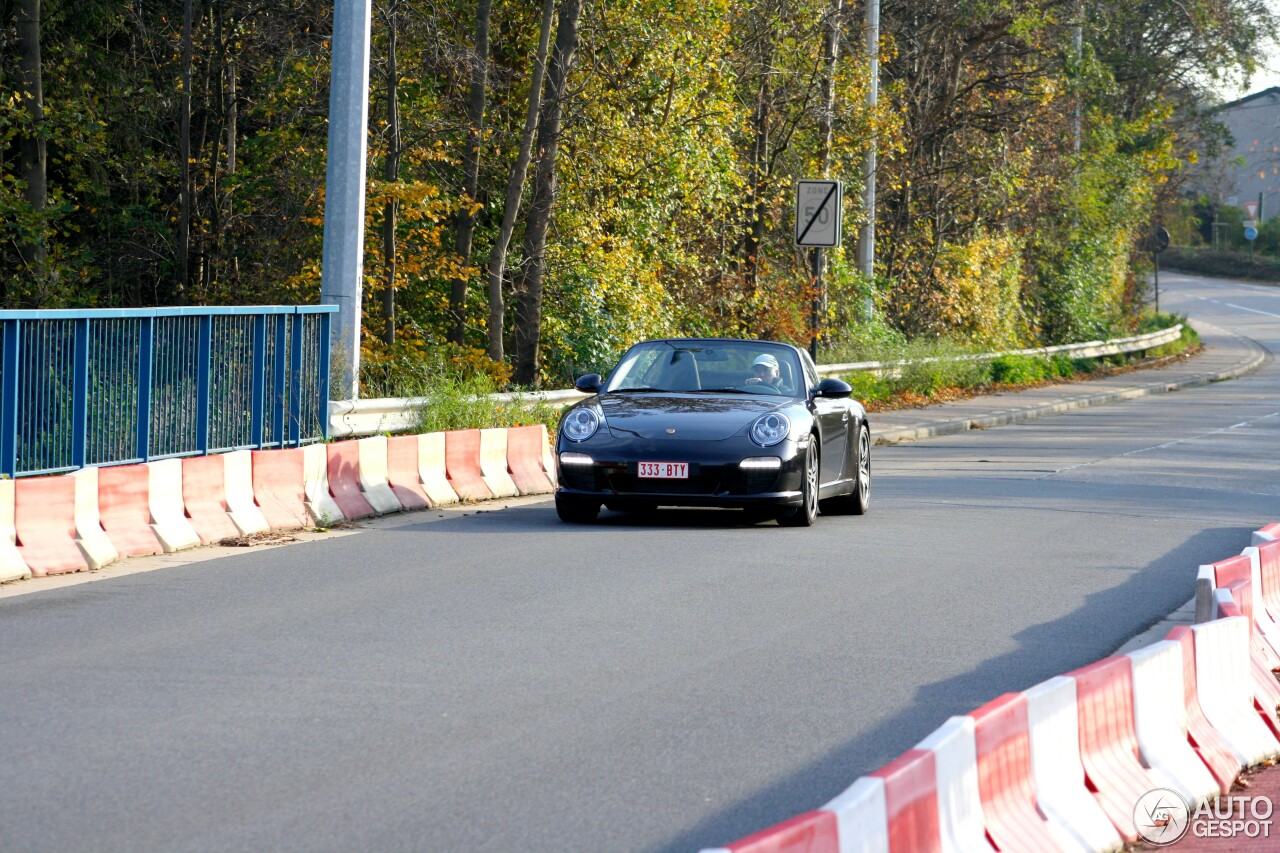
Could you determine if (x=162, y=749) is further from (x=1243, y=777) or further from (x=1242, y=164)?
(x=1242, y=164)

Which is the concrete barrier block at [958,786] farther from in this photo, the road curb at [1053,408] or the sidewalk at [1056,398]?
the sidewalk at [1056,398]

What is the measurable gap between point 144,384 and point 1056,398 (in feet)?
81.7

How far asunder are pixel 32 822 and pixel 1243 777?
425cm

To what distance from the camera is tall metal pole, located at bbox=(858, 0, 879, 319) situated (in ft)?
102

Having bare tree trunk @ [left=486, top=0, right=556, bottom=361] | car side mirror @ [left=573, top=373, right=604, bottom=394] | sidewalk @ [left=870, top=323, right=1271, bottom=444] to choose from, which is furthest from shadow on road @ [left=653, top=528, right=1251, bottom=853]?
sidewalk @ [left=870, top=323, right=1271, bottom=444]

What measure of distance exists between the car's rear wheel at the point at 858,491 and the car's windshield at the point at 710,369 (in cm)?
104

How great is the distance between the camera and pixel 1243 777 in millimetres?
6324

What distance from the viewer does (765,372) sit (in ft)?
46.0

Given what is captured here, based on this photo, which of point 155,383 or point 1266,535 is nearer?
point 1266,535

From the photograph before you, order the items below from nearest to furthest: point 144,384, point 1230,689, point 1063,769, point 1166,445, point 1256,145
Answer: point 1063,769
point 1230,689
point 144,384
point 1166,445
point 1256,145

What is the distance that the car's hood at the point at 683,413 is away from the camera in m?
12.7

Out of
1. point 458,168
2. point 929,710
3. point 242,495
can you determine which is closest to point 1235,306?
point 458,168

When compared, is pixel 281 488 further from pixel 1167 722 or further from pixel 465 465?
pixel 1167 722

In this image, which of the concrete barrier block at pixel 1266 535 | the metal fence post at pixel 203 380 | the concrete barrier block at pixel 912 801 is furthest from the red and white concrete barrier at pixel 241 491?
the concrete barrier block at pixel 912 801
